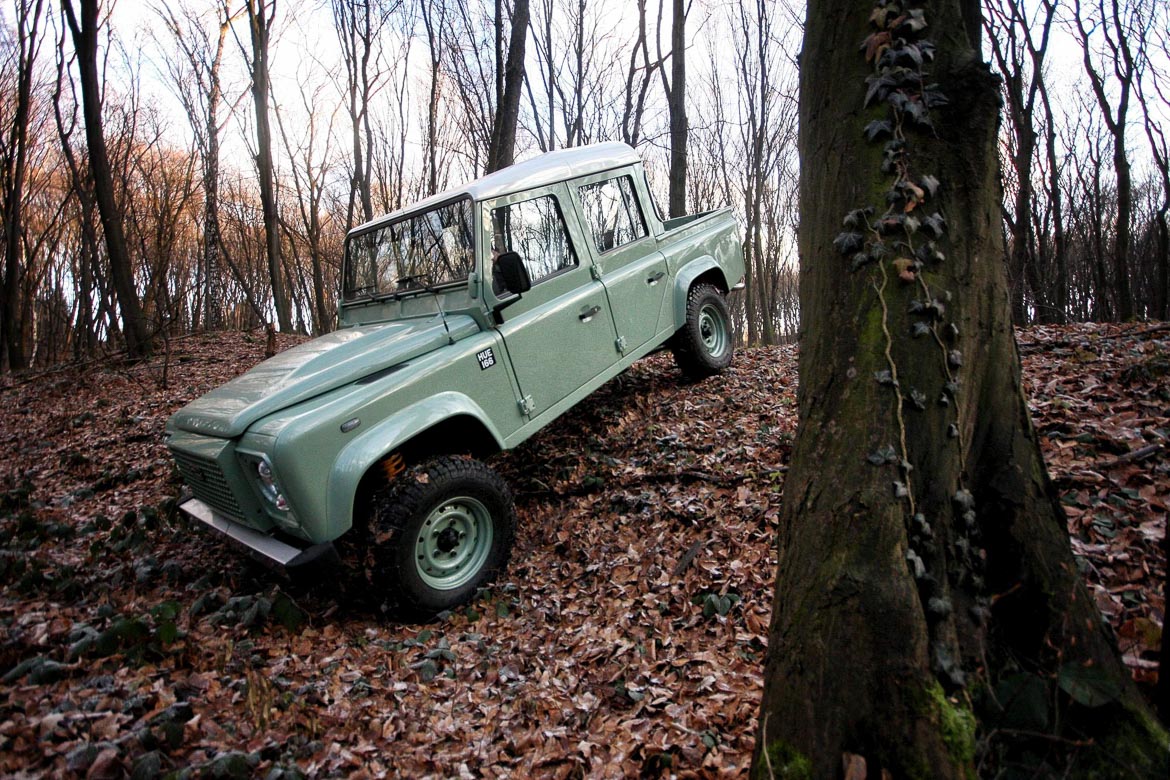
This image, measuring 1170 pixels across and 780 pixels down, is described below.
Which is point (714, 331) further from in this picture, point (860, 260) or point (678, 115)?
point (678, 115)

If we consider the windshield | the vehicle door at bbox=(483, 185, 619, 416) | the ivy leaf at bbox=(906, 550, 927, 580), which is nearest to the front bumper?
the vehicle door at bbox=(483, 185, 619, 416)

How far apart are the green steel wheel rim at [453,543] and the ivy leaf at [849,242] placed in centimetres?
249

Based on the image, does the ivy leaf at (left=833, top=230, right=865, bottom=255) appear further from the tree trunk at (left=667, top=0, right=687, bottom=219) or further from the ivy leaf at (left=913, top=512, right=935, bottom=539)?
the tree trunk at (left=667, top=0, right=687, bottom=219)

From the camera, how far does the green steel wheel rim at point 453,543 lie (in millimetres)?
3418

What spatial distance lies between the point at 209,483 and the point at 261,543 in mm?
589

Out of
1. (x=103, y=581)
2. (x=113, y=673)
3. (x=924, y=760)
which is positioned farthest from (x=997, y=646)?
(x=103, y=581)

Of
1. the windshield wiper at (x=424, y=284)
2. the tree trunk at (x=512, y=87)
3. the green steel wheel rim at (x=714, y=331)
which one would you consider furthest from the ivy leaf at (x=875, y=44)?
the tree trunk at (x=512, y=87)

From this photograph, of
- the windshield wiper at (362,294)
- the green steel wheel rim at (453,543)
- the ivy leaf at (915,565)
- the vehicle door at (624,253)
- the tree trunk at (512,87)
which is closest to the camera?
the ivy leaf at (915,565)

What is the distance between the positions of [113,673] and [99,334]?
21.7 meters

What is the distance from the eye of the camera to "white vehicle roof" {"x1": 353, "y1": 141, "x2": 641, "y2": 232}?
410 cm

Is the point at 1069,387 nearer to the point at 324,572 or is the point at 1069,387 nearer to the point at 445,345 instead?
the point at 445,345

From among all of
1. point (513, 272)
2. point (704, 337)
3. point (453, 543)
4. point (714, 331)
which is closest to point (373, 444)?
point (453, 543)

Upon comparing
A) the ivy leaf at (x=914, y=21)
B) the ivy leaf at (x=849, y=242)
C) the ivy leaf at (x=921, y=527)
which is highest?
the ivy leaf at (x=914, y=21)

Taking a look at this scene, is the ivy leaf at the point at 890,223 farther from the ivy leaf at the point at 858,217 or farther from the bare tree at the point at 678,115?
the bare tree at the point at 678,115
